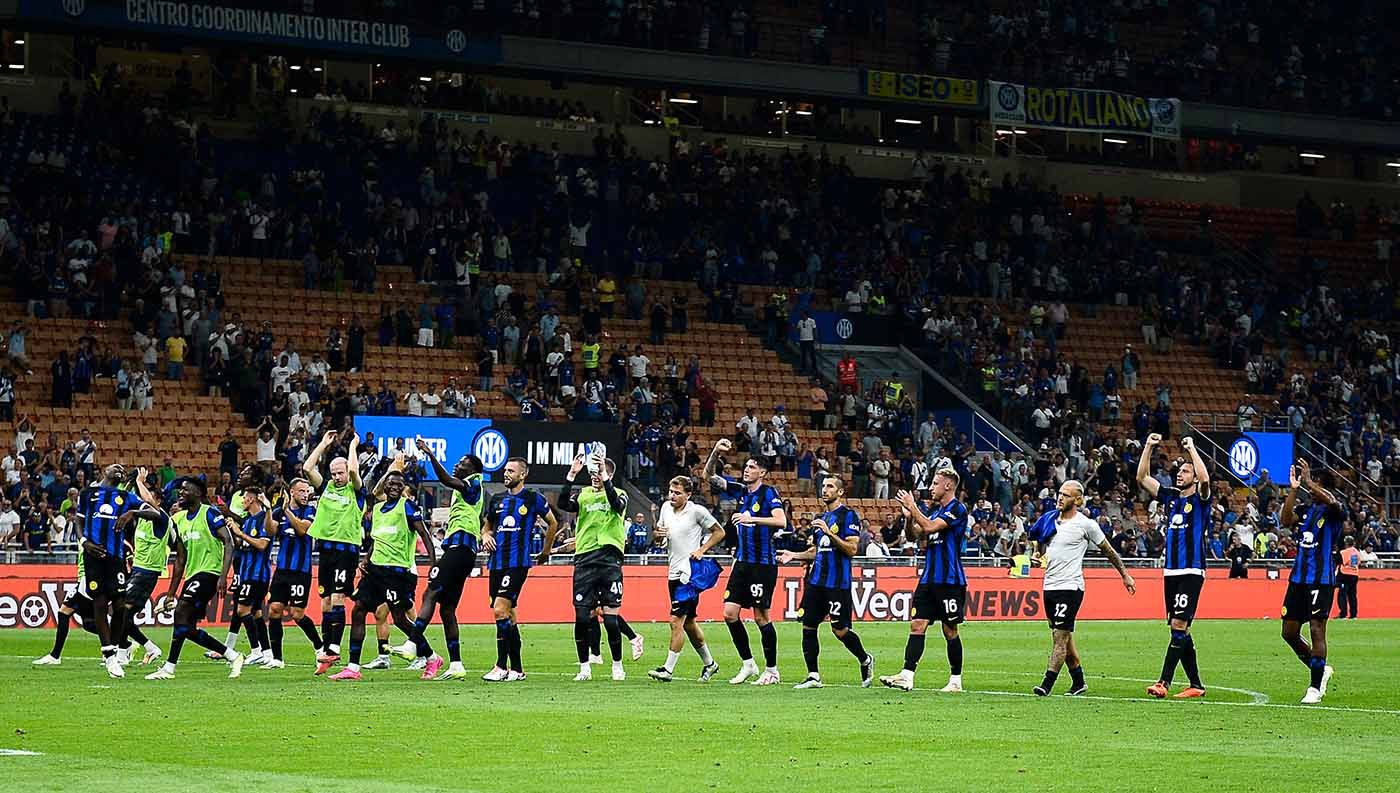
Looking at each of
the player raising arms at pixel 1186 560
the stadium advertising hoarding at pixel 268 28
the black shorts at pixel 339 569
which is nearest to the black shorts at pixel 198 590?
the black shorts at pixel 339 569

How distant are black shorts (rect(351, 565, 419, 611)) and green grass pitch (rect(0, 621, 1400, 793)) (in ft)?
2.99

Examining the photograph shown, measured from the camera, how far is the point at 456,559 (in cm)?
2272

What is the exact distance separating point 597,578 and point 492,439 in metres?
18.7

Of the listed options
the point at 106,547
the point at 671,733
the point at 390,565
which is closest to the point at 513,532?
the point at 390,565

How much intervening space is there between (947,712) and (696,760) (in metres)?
4.96

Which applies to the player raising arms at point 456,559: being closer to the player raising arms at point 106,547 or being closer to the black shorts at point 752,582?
the black shorts at point 752,582

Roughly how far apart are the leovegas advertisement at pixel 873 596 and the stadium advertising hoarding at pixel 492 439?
3.35 m

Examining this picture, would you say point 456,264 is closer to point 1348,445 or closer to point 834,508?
point 1348,445

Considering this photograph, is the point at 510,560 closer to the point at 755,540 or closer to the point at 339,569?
the point at 339,569

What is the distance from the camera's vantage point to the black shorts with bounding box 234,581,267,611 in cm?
2458

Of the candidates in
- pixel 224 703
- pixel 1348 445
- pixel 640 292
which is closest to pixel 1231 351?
pixel 1348 445

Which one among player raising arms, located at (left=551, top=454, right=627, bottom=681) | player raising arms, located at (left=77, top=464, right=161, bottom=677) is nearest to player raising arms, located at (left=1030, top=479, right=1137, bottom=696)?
player raising arms, located at (left=551, top=454, right=627, bottom=681)

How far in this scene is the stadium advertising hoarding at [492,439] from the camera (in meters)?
40.1

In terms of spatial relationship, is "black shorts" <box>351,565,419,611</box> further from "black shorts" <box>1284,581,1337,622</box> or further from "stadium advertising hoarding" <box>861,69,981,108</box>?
"stadium advertising hoarding" <box>861,69,981,108</box>
